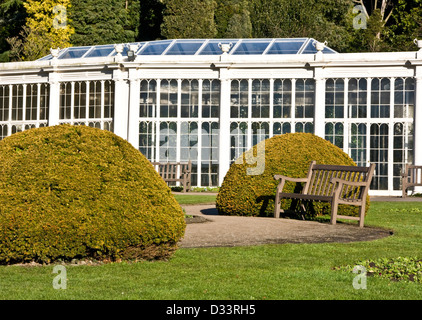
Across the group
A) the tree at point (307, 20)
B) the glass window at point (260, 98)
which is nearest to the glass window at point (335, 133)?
the glass window at point (260, 98)

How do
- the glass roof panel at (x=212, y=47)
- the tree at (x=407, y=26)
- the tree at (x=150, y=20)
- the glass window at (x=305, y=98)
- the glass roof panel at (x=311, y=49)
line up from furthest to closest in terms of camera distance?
the tree at (x=150, y=20) < the tree at (x=407, y=26) < the glass roof panel at (x=212, y=47) < the glass roof panel at (x=311, y=49) < the glass window at (x=305, y=98)

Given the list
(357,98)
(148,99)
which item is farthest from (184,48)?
(357,98)

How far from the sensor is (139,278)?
7059mm

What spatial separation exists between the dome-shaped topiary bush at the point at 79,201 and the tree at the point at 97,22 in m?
39.5

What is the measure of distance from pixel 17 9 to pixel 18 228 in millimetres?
43642

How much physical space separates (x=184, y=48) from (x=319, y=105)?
548 cm

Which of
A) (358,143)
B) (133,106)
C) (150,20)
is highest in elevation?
(150,20)

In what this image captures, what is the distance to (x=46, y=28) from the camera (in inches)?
1661

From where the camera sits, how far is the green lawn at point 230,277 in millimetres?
6328

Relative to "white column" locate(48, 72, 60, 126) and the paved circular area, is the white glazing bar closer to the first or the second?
the paved circular area

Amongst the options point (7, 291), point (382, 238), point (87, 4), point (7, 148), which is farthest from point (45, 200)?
point (87, 4)

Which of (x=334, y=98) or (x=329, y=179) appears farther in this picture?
(x=334, y=98)

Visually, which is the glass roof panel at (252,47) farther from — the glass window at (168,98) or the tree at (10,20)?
the tree at (10,20)

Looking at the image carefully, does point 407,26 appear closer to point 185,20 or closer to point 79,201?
point 185,20
